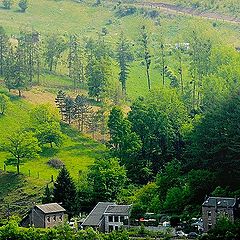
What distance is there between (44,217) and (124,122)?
24.3 meters

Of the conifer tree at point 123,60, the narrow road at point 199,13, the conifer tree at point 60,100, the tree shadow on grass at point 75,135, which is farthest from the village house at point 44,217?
the narrow road at point 199,13

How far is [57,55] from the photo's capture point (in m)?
148

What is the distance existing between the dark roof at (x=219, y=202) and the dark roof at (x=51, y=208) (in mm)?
17543

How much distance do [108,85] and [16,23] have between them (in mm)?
56170

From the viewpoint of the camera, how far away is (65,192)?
9356 centimetres

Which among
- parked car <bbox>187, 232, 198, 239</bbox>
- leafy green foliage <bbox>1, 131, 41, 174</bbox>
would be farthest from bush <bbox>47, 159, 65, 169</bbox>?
parked car <bbox>187, 232, 198, 239</bbox>

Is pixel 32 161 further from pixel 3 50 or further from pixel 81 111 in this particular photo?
pixel 3 50

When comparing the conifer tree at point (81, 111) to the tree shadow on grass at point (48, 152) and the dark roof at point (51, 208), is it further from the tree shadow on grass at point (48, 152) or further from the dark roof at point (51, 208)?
the dark roof at point (51, 208)

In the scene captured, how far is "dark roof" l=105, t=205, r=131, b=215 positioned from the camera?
8731 centimetres

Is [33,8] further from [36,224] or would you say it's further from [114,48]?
[36,224]

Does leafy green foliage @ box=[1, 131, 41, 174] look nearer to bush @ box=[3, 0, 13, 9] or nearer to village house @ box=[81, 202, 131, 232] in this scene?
village house @ box=[81, 202, 131, 232]

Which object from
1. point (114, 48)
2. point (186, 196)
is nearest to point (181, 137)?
point (186, 196)

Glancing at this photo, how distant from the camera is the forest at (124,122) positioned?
300 feet

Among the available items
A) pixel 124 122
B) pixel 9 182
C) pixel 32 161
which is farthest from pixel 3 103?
pixel 124 122
